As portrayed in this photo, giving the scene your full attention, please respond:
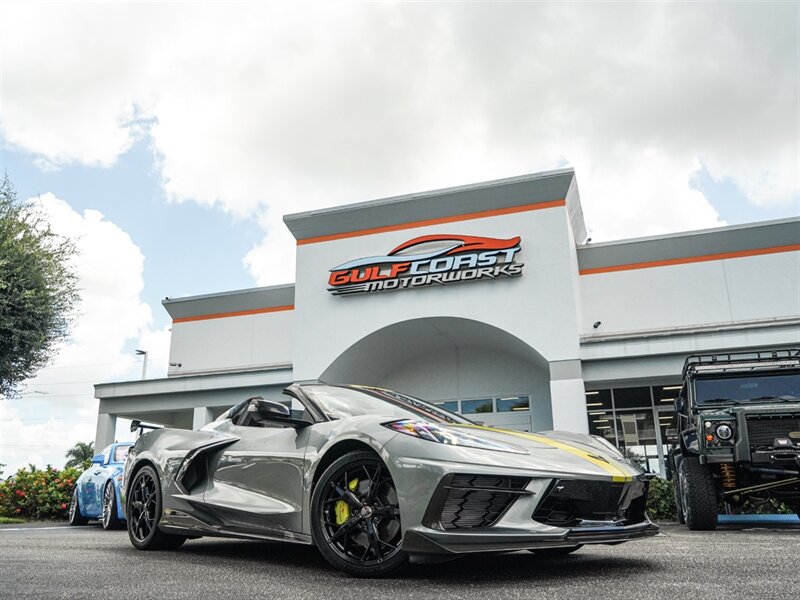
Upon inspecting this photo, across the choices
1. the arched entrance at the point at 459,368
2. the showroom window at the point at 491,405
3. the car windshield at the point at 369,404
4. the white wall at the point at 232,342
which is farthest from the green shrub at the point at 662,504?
the white wall at the point at 232,342

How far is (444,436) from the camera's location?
10.8 ft

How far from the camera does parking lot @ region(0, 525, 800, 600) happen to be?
8.92 ft

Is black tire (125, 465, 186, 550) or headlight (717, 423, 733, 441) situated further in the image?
headlight (717, 423, 733, 441)

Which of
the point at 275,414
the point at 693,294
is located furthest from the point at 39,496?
the point at 693,294

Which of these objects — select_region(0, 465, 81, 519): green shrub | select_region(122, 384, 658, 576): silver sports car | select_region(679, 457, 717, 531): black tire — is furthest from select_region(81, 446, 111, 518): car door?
select_region(679, 457, 717, 531): black tire

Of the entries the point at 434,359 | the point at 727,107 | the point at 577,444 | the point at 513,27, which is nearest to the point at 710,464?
the point at 577,444

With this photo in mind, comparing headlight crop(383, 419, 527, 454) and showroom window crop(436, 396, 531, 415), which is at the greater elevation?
showroom window crop(436, 396, 531, 415)

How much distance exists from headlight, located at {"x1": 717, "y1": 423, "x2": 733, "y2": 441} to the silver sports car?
3.42 m

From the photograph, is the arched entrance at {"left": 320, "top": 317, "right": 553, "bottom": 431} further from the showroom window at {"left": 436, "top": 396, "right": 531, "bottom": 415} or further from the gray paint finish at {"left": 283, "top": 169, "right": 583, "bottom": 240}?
the gray paint finish at {"left": 283, "top": 169, "right": 583, "bottom": 240}

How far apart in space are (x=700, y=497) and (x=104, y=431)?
17865mm

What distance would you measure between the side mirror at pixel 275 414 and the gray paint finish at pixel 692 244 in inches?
565

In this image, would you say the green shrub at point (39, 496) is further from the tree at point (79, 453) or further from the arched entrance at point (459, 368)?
the tree at point (79, 453)

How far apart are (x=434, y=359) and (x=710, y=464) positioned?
11598 millimetres

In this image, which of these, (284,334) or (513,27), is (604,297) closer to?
(513,27)
